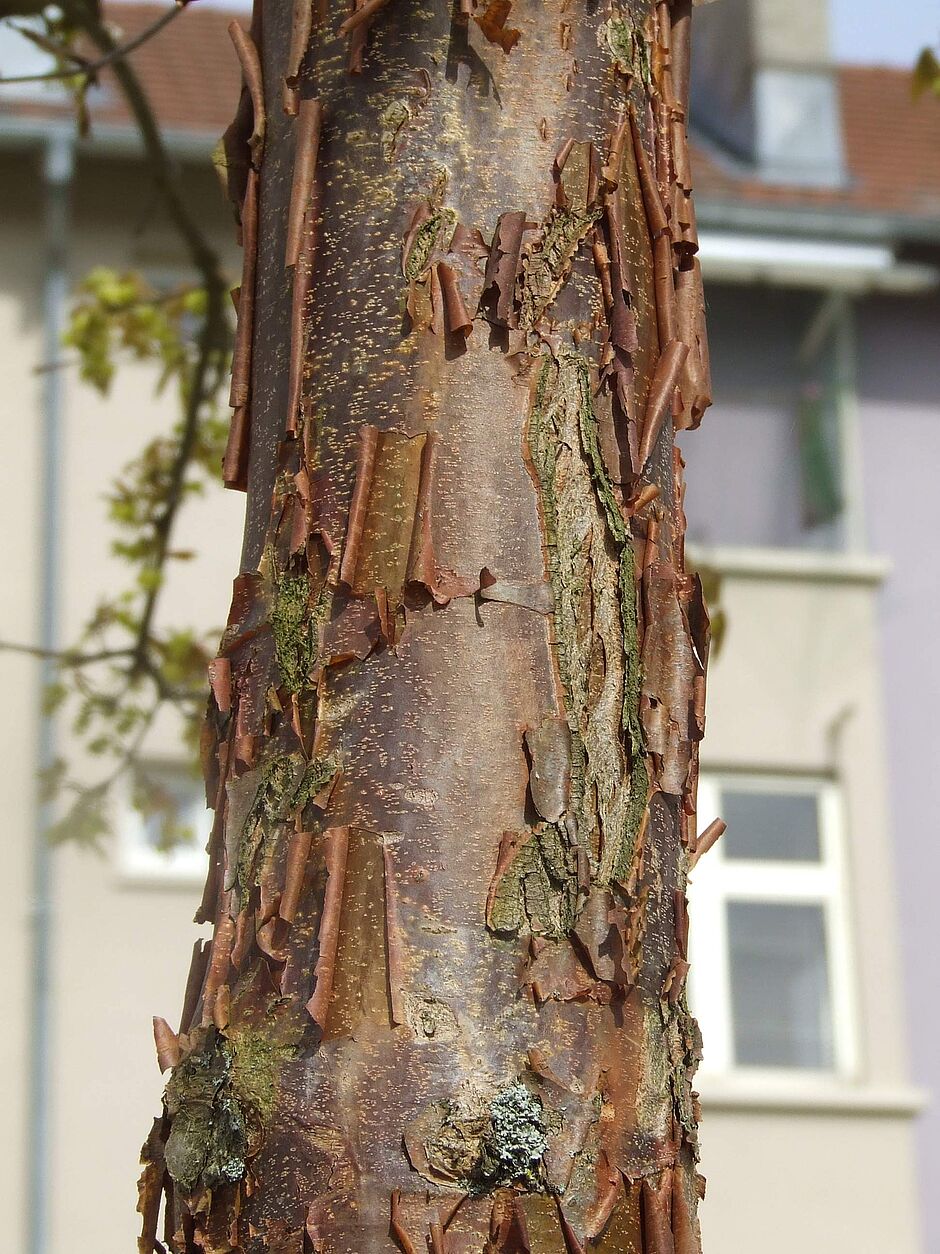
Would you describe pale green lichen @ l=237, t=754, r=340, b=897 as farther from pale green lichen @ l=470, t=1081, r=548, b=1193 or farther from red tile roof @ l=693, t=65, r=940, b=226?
red tile roof @ l=693, t=65, r=940, b=226

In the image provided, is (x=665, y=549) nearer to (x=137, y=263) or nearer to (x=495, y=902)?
(x=495, y=902)

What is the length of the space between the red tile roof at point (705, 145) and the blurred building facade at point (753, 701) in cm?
5

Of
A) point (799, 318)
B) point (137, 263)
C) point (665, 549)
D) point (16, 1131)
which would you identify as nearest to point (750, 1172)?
point (16, 1131)

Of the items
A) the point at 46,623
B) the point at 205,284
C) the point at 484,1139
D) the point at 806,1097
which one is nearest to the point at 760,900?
the point at 806,1097

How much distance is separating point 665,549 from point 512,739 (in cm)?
20

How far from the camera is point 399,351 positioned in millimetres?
1151

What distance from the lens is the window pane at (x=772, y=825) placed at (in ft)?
28.5

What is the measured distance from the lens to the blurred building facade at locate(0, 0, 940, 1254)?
8305 millimetres

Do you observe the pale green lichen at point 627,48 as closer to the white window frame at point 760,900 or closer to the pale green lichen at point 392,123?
the pale green lichen at point 392,123

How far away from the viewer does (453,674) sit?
107 centimetres

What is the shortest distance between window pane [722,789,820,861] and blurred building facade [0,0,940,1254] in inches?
0.5

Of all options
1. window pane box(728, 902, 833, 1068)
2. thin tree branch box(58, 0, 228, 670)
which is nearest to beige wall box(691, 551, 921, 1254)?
window pane box(728, 902, 833, 1068)

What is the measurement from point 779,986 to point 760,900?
41 cm

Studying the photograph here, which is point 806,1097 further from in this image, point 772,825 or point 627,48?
point 627,48
